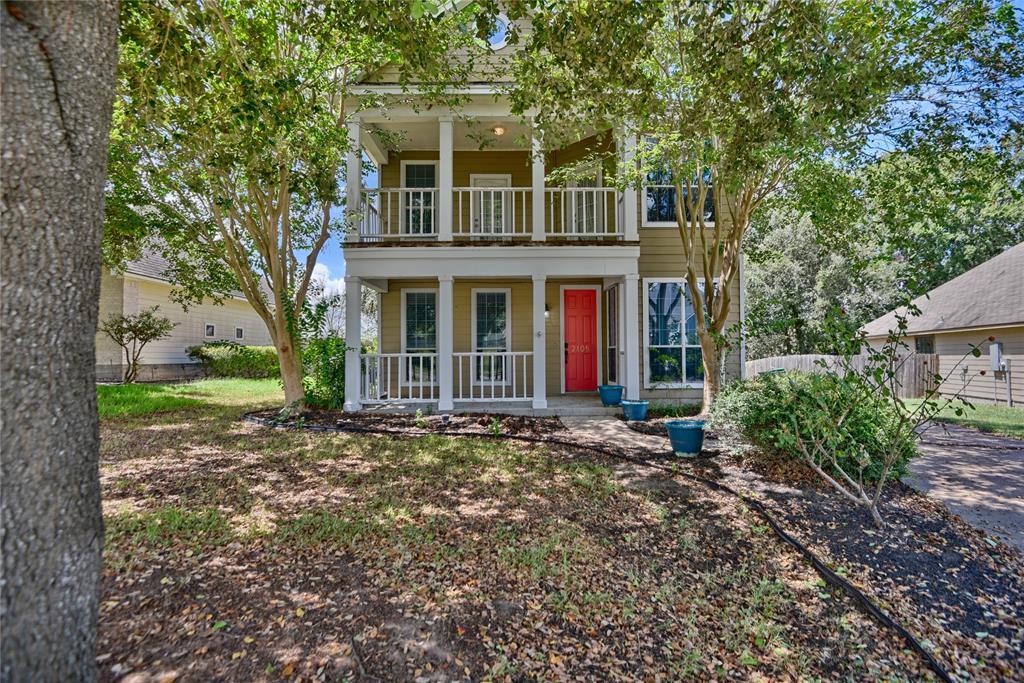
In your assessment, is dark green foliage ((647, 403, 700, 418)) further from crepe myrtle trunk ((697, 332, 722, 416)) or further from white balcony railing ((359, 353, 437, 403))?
white balcony railing ((359, 353, 437, 403))

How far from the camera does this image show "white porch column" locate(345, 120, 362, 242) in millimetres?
8133

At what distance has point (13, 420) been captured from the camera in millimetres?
1402

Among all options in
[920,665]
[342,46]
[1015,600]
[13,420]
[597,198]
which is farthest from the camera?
[597,198]

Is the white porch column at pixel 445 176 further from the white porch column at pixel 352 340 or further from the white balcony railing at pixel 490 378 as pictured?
the white balcony railing at pixel 490 378

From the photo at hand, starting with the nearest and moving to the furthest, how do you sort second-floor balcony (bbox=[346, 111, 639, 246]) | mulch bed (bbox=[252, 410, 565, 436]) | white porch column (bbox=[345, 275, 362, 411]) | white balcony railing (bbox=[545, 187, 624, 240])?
mulch bed (bbox=[252, 410, 565, 436]) < white porch column (bbox=[345, 275, 362, 411]) < second-floor balcony (bbox=[346, 111, 639, 246]) < white balcony railing (bbox=[545, 187, 624, 240])

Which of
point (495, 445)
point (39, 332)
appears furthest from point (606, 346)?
point (39, 332)

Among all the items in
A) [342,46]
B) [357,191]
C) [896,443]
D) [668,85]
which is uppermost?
[342,46]

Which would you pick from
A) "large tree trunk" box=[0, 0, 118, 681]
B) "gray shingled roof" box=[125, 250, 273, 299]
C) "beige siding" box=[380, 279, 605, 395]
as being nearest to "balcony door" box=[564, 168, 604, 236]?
"beige siding" box=[380, 279, 605, 395]

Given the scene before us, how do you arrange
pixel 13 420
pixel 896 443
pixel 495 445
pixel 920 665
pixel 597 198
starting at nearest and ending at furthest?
pixel 13 420
pixel 920 665
pixel 896 443
pixel 495 445
pixel 597 198

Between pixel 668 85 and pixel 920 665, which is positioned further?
pixel 668 85

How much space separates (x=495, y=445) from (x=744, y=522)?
10.3 ft

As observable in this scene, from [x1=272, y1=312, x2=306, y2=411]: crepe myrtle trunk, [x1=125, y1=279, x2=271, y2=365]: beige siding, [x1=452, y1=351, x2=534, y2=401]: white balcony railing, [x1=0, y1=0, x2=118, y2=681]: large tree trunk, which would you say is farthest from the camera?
[x1=125, y1=279, x2=271, y2=365]: beige siding

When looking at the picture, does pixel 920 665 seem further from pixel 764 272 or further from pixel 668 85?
pixel 764 272

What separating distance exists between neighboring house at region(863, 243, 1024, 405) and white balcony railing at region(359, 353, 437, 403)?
10884mm
